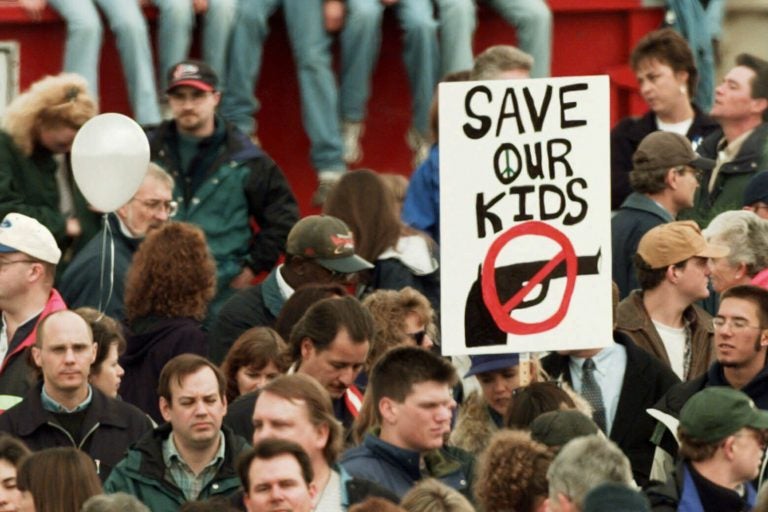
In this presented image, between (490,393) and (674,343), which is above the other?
(674,343)

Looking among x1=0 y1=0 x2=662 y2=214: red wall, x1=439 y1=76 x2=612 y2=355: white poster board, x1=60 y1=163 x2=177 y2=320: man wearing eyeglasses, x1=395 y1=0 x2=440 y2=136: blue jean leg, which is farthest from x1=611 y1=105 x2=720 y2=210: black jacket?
x1=439 y1=76 x2=612 y2=355: white poster board

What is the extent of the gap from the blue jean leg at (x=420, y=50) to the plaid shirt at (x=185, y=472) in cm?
542

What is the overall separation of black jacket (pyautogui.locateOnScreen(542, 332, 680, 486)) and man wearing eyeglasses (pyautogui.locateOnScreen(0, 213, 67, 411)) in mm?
2453

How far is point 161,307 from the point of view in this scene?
13.7 m

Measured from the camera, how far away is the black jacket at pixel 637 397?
1292 cm

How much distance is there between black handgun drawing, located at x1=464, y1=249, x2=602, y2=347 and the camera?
479 inches

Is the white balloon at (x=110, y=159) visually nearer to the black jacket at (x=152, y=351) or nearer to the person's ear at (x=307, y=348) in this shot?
the black jacket at (x=152, y=351)

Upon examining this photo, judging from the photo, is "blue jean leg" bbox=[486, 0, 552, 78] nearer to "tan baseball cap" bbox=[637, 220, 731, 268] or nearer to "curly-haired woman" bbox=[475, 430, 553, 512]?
"tan baseball cap" bbox=[637, 220, 731, 268]

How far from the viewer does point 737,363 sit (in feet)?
41.6

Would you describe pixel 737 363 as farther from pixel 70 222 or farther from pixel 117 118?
pixel 70 222

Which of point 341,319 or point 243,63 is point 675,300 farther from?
point 243,63

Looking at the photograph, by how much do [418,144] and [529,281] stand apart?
5.18 meters

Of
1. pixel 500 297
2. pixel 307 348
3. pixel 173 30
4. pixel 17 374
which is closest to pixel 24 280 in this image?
pixel 17 374

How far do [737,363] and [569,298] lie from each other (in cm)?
96
